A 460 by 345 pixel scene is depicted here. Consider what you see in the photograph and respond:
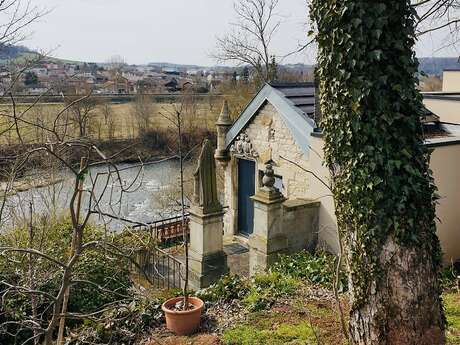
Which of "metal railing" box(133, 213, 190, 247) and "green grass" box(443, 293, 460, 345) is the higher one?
"green grass" box(443, 293, 460, 345)

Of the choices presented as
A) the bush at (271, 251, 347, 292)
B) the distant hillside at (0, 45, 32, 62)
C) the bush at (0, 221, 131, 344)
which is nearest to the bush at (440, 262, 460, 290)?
the bush at (271, 251, 347, 292)

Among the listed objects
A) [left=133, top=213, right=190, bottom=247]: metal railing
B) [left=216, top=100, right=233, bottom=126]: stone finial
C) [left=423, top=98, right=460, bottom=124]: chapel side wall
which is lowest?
[left=133, top=213, right=190, bottom=247]: metal railing

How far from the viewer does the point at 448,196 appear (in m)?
8.03

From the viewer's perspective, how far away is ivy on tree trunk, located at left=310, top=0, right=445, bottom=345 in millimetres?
3266

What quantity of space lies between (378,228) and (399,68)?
4.02 ft

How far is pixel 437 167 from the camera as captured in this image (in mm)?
7738

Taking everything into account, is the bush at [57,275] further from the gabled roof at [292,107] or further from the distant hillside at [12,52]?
the gabled roof at [292,107]

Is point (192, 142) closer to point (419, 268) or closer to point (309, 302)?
point (309, 302)

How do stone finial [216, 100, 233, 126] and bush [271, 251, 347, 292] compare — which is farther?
stone finial [216, 100, 233, 126]

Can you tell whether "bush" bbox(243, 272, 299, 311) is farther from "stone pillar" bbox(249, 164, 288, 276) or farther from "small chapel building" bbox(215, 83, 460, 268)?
"small chapel building" bbox(215, 83, 460, 268)

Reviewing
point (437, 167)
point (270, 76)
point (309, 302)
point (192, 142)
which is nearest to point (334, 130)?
point (309, 302)

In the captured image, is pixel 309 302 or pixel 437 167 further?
pixel 437 167

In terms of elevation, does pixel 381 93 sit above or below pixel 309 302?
above

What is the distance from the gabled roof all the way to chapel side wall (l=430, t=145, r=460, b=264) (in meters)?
2.46
